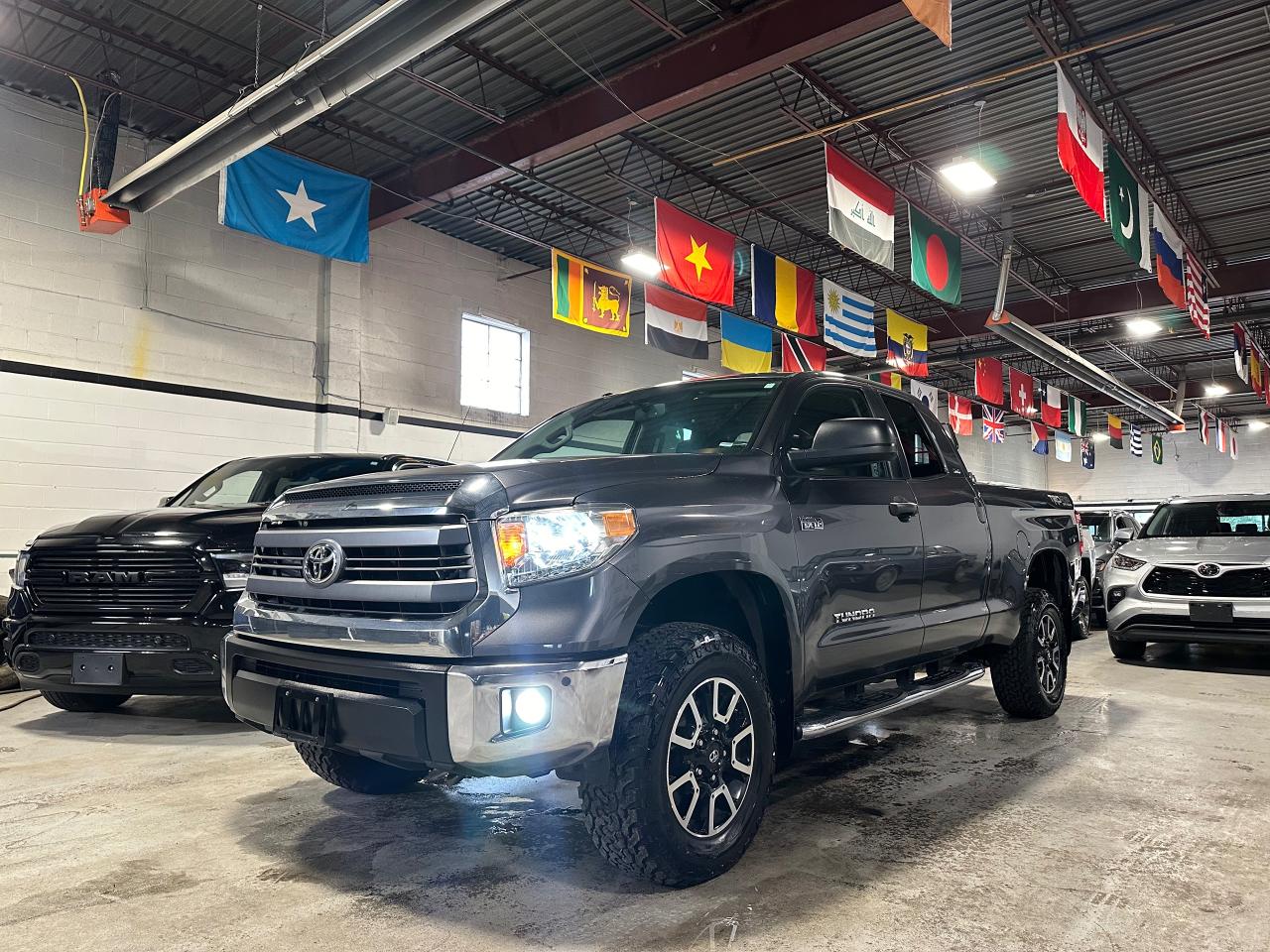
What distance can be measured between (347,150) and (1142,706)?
35.1 ft

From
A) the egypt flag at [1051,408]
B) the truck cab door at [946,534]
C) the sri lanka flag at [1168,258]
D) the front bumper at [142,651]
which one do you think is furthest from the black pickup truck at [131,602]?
the egypt flag at [1051,408]

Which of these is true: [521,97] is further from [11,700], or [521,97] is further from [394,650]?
[394,650]

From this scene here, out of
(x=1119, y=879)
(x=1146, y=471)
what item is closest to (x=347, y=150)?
(x=1119, y=879)

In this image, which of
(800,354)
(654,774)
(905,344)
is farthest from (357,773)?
(800,354)

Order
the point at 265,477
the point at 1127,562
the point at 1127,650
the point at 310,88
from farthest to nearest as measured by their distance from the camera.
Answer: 1. the point at 1127,650
2. the point at 1127,562
3. the point at 310,88
4. the point at 265,477

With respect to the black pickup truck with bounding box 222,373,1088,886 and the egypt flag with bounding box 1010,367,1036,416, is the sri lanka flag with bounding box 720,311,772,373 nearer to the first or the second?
the egypt flag with bounding box 1010,367,1036,416

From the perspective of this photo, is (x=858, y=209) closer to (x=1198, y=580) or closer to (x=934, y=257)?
(x=934, y=257)

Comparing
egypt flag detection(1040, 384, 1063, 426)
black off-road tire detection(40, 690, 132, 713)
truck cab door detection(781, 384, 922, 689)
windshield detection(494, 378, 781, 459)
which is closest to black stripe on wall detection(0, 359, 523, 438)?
black off-road tire detection(40, 690, 132, 713)

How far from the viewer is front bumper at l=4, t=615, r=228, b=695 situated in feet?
15.5

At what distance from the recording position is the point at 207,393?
10594 millimetres

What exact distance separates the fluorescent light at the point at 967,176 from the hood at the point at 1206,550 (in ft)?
15.5

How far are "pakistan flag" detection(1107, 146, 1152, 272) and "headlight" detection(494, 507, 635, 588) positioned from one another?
8288mm

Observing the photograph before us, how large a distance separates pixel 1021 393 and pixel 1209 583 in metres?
13.3

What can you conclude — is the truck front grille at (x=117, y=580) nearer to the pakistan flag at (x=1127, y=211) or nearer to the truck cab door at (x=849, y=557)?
the truck cab door at (x=849, y=557)
